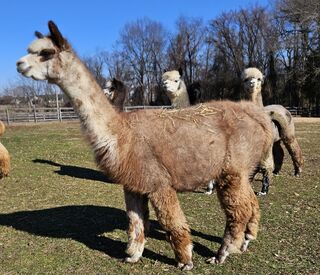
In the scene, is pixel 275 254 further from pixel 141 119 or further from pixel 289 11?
pixel 289 11

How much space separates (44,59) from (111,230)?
8.41ft

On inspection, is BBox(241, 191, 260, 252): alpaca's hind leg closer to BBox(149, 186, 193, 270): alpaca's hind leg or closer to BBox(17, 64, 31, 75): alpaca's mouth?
BBox(149, 186, 193, 270): alpaca's hind leg

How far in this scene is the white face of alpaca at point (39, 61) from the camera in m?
3.77

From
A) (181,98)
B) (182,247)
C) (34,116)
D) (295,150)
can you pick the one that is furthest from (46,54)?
(34,116)

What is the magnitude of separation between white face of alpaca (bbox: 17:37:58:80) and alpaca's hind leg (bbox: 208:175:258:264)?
2.10 m

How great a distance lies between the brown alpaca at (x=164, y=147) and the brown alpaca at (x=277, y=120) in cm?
186

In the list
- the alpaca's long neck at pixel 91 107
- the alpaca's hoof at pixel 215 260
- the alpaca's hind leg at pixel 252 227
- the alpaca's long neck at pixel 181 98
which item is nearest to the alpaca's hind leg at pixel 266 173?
the alpaca's long neck at pixel 181 98

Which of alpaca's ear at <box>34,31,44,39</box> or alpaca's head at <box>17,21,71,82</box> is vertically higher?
alpaca's ear at <box>34,31,44,39</box>

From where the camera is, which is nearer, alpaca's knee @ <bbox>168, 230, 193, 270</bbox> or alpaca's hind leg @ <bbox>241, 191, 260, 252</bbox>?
alpaca's knee @ <bbox>168, 230, 193, 270</bbox>

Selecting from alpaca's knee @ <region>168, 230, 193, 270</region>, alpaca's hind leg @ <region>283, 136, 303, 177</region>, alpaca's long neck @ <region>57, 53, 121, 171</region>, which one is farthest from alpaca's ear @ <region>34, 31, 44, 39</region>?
alpaca's hind leg @ <region>283, 136, 303, 177</region>

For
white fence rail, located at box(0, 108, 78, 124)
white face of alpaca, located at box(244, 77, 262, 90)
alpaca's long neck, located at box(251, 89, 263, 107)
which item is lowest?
white fence rail, located at box(0, 108, 78, 124)

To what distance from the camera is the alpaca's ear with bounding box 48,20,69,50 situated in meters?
3.70

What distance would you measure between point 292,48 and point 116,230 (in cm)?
3964

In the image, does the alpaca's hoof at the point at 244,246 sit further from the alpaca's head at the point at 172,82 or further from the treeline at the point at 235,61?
the treeline at the point at 235,61
